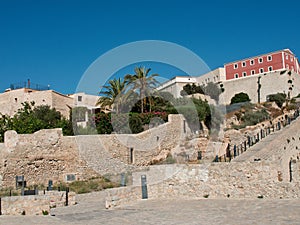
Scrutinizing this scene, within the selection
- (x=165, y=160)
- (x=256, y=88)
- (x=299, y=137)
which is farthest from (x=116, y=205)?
(x=256, y=88)

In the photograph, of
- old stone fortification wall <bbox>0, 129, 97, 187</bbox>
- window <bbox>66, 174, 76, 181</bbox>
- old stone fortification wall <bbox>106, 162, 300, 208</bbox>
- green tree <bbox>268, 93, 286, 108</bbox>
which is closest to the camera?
old stone fortification wall <bbox>106, 162, 300, 208</bbox>

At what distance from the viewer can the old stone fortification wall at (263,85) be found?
49.8 metres

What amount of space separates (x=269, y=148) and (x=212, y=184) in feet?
16.9

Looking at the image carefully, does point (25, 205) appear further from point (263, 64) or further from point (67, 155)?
point (263, 64)

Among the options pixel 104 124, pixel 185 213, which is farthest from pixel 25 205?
pixel 104 124

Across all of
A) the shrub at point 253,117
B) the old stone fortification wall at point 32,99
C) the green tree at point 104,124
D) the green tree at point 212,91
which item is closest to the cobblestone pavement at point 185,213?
the green tree at point 104,124

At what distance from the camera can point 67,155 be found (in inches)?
782

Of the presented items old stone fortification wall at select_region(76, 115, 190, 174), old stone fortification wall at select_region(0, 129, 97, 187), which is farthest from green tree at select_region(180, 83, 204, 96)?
old stone fortification wall at select_region(0, 129, 97, 187)

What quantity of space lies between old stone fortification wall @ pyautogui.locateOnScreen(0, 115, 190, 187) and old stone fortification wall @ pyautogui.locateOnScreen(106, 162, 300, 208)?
7051 mm

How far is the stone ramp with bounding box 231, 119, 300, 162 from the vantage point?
48.6 ft

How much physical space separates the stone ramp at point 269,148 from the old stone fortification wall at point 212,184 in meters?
2.15

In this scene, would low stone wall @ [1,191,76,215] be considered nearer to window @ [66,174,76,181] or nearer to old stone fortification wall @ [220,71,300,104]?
window @ [66,174,76,181]

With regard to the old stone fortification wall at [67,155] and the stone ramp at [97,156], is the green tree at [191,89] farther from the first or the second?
the stone ramp at [97,156]

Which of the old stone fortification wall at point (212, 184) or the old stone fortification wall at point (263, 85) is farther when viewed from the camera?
the old stone fortification wall at point (263, 85)
